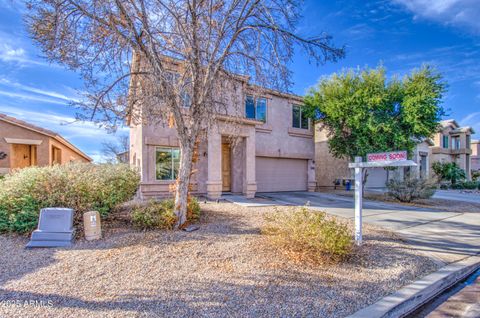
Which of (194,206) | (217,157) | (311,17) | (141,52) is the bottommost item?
(194,206)

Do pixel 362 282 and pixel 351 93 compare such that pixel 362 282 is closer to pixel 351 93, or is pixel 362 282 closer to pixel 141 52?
pixel 141 52

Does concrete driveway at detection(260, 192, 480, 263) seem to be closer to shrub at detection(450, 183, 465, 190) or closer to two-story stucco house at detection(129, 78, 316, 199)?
two-story stucco house at detection(129, 78, 316, 199)

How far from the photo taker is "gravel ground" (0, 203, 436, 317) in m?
3.05

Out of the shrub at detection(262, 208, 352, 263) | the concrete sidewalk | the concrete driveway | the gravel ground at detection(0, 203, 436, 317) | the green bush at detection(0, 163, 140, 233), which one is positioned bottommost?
the concrete sidewalk

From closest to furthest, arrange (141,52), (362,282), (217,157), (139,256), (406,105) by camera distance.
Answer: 1. (362,282)
2. (139,256)
3. (141,52)
4. (217,157)
5. (406,105)

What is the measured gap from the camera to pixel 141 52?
6191mm

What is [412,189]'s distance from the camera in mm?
12547

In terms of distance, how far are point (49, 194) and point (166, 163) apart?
6001 mm

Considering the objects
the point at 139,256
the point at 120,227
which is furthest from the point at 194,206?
the point at 139,256

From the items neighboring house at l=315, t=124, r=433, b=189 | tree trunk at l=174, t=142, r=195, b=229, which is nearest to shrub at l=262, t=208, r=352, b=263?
tree trunk at l=174, t=142, r=195, b=229

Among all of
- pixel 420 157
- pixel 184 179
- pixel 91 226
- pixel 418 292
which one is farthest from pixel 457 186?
pixel 91 226

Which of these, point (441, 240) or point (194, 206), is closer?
point (441, 240)

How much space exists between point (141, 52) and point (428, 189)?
14196 mm

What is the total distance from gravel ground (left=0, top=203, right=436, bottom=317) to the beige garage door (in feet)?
30.2
